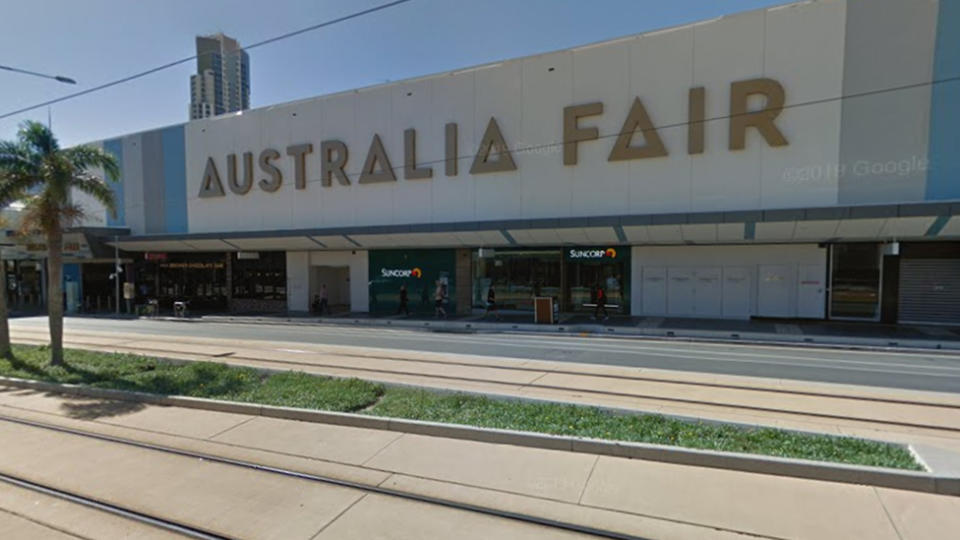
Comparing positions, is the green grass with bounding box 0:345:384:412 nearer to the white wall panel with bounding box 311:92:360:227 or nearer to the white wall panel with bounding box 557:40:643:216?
the white wall panel with bounding box 311:92:360:227

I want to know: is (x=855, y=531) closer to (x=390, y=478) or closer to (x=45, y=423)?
(x=390, y=478)

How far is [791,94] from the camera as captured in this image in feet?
53.3

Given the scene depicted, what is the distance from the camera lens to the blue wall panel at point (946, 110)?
1467cm

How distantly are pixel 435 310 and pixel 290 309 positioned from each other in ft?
30.3

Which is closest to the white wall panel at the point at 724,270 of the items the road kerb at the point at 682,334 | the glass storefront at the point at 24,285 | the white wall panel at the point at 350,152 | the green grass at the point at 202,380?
the road kerb at the point at 682,334

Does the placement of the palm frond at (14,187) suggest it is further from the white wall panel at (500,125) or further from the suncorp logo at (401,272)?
the white wall panel at (500,125)

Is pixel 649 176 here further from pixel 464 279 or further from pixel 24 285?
pixel 24 285

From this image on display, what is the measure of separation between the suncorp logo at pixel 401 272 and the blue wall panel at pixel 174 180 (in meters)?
13.3

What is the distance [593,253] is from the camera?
20547mm

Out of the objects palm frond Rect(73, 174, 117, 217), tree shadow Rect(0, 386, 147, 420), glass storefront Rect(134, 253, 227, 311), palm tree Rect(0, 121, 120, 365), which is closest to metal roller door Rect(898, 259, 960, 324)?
tree shadow Rect(0, 386, 147, 420)

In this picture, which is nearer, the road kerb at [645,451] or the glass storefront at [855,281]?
the road kerb at [645,451]

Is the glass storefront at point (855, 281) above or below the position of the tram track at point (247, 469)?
above

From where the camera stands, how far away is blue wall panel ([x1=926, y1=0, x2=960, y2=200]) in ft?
48.1

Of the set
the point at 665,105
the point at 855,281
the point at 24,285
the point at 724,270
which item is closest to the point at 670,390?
the point at 724,270
